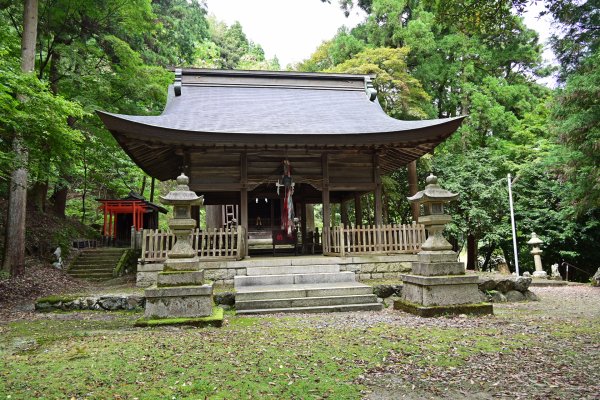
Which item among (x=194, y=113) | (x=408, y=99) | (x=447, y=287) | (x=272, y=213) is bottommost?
(x=447, y=287)

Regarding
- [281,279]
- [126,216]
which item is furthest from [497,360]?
[126,216]

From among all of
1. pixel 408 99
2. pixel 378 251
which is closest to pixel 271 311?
pixel 378 251

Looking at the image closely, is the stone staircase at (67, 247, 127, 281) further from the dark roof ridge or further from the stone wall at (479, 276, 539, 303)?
the stone wall at (479, 276, 539, 303)

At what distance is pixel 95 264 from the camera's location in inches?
538

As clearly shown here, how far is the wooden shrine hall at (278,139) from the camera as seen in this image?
392 inches

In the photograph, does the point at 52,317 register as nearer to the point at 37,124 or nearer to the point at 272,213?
the point at 37,124

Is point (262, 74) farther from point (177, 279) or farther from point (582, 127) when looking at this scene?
point (582, 127)

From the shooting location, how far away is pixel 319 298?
25.2 feet

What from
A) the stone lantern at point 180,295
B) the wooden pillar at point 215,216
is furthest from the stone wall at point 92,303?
the wooden pillar at point 215,216

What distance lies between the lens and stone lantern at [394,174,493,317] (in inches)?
263

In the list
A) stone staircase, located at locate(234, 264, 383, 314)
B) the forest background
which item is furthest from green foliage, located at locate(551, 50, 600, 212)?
stone staircase, located at locate(234, 264, 383, 314)

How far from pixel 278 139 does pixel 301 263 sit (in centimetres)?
333

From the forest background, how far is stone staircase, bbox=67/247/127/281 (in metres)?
1.17

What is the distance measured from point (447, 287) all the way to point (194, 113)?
8.69m
